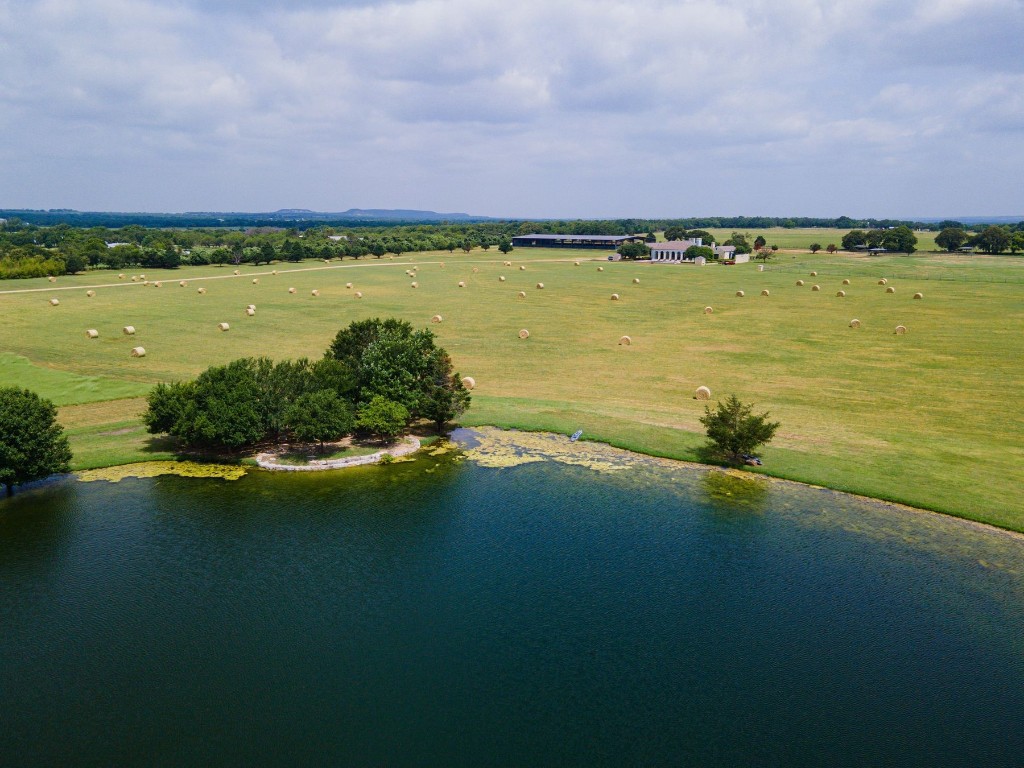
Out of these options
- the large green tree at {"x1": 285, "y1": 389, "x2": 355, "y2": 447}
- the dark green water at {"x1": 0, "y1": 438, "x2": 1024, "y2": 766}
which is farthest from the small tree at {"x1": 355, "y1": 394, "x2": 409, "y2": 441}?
the dark green water at {"x1": 0, "y1": 438, "x2": 1024, "y2": 766}

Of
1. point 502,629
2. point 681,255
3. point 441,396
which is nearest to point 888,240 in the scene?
point 681,255

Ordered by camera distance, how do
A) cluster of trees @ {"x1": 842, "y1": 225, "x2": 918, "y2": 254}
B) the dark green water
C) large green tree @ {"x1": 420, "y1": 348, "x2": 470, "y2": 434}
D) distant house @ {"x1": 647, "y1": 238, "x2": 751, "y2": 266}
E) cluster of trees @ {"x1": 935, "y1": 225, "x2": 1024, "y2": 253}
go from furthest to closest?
cluster of trees @ {"x1": 842, "y1": 225, "x2": 918, "y2": 254} → cluster of trees @ {"x1": 935, "y1": 225, "x2": 1024, "y2": 253} → distant house @ {"x1": 647, "y1": 238, "x2": 751, "y2": 266} → large green tree @ {"x1": 420, "y1": 348, "x2": 470, "y2": 434} → the dark green water

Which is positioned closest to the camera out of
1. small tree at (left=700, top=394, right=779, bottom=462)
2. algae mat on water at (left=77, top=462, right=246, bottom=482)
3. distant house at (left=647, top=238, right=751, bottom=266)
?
algae mat on water at (left=77, top=462, right=246, bottom=482)

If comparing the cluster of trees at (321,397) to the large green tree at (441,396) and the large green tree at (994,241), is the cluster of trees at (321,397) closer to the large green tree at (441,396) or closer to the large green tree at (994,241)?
the large green tree at (441,396)

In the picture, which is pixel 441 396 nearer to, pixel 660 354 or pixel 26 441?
pixel 26 441

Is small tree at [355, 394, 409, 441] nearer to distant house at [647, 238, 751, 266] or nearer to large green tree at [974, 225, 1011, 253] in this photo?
distant house at [647, 238, 751, 266]
